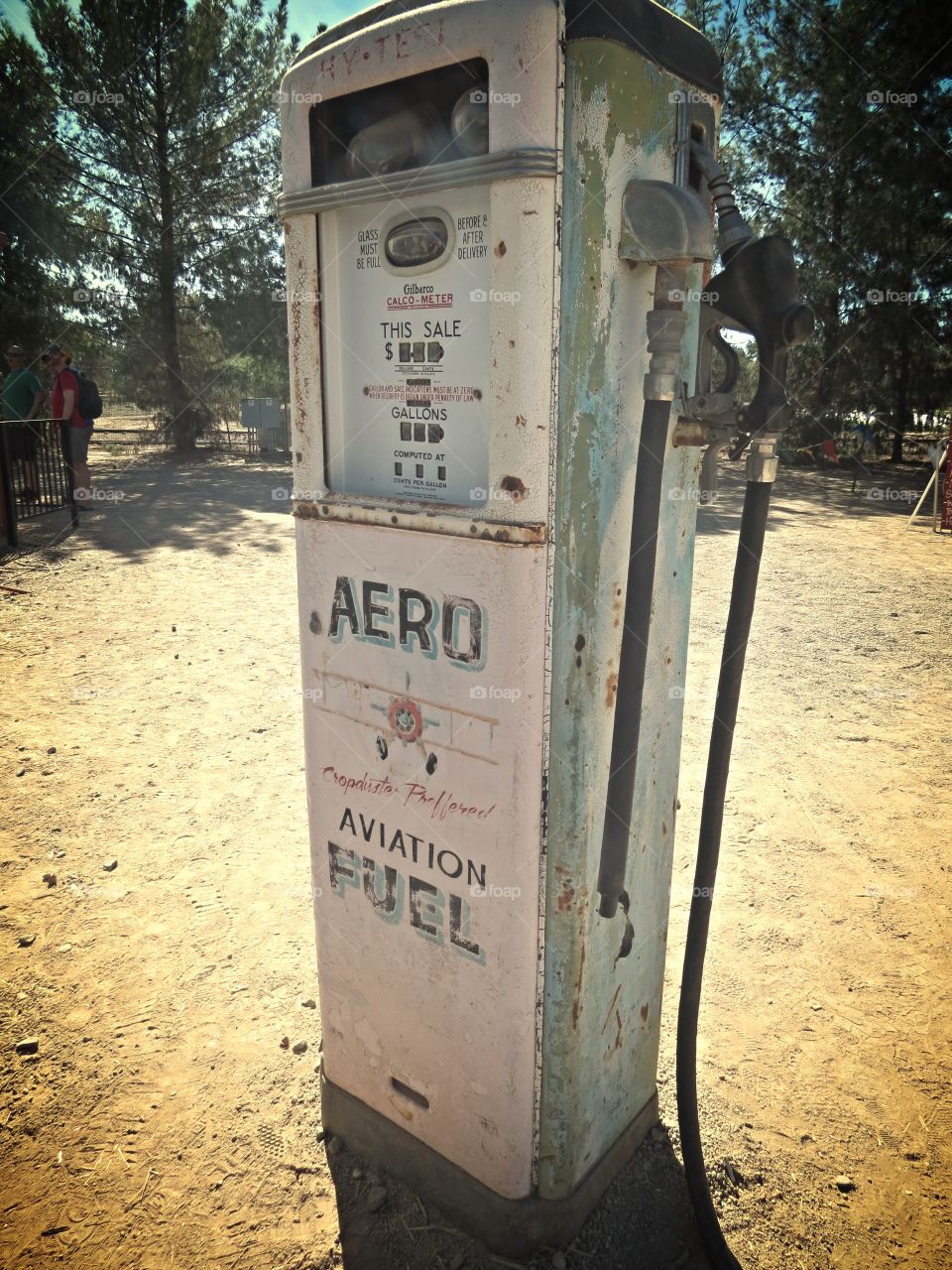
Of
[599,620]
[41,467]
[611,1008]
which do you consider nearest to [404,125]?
[599,620]

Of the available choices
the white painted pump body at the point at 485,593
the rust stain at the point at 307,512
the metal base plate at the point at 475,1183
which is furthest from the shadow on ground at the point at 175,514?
the metal base plate at the point at 475,1183

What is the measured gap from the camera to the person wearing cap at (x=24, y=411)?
9336 mm

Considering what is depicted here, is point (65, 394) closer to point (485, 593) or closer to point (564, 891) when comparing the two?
point (485, 593)

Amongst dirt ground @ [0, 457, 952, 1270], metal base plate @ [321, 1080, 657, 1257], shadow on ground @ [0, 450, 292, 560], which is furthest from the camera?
shadow on ground @ [0, 450, 292, 560]

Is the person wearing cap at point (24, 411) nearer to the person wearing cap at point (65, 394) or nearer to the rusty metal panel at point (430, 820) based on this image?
the person wearing cap at point (65, 394)

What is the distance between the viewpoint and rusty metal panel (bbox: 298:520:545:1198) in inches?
64.5

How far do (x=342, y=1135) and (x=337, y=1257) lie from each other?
31 cm

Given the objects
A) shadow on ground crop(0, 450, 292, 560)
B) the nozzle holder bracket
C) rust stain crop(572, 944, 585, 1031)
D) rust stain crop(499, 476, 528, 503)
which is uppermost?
the nozzle holder bracket

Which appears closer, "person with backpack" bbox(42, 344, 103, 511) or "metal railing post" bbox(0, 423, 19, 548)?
"metal railing post" bbox(0, 423, 19, 548)

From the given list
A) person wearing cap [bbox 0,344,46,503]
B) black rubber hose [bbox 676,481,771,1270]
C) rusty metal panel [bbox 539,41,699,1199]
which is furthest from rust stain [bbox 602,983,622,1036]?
person wearing cap [bbox 0,344,46,503]

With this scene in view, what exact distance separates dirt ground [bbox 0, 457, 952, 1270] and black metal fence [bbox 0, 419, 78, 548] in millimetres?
4389

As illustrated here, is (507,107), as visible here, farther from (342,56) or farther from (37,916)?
(37,916)

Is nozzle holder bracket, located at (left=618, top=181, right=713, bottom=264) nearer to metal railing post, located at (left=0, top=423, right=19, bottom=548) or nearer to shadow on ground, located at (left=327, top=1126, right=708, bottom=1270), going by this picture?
shadow on ground, located at (left=327, top=1126, right=708, bottom=1270)

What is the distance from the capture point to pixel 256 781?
400 cm
